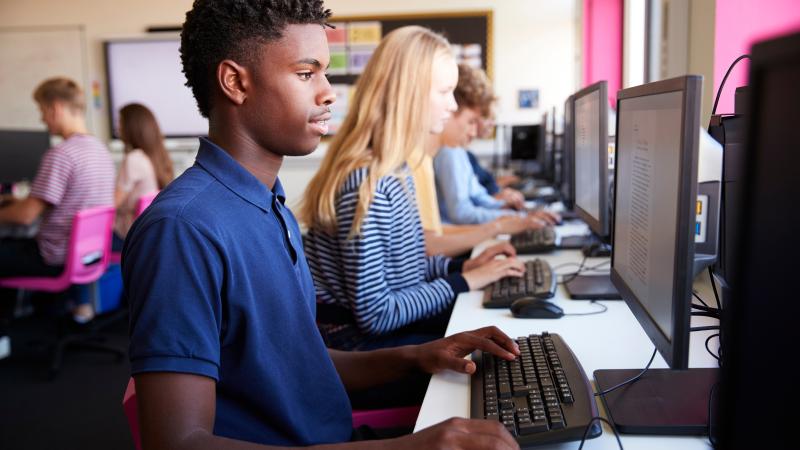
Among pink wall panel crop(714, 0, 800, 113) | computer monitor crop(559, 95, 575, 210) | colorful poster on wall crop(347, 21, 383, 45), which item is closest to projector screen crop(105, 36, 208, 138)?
colorful poster on wall crop(347, 21, 383, 45)

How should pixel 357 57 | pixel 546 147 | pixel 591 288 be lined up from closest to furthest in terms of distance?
pixel 591 288 < pixel 546 147 < pixel 357 57

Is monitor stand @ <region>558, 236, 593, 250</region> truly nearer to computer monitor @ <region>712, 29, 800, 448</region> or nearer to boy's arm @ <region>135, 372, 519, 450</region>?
boy's arm @ <region>135, 372, 519, 450</region>

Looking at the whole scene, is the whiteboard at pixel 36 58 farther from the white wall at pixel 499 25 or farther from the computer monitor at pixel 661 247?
the computer monitor at pixel 661 247

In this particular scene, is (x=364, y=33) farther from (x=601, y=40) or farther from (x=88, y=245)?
(x=88, y=245)

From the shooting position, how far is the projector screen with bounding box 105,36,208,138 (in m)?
6.32

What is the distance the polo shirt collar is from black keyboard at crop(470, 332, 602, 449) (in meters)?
0.43

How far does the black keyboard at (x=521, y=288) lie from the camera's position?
1629 mm

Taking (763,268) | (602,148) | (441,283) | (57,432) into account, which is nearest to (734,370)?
(763,268)

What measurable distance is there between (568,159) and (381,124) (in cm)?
88

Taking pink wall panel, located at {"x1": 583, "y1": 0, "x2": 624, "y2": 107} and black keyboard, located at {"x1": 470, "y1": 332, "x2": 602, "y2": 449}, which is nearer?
black keyboard, located at {"x1": 470, "y1": 332, "x2": 602, "y2": 449}

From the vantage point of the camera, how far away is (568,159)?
8.00ft

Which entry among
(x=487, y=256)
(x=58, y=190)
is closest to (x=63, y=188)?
(x=58, y=190)

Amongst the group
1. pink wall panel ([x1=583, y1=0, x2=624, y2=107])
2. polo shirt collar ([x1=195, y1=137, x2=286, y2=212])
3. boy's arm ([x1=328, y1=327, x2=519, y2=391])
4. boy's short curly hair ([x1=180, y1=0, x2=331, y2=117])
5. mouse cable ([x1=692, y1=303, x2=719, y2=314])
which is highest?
pink wall panel ([x1=583, y1=0, x2=624, y2=107])

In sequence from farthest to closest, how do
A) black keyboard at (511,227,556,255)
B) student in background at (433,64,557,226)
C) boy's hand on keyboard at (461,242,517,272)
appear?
student in background at (433,64,557,226)
black keyboard at (511,227,556,255)
boy's hand on keyboard at (461,242,517,272)
